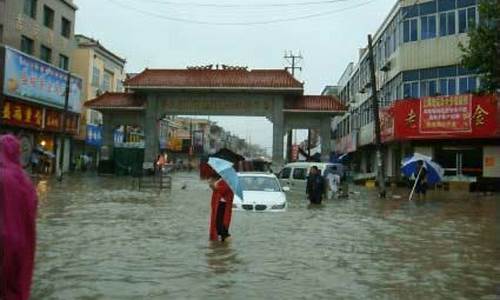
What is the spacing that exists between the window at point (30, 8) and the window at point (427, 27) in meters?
23.7

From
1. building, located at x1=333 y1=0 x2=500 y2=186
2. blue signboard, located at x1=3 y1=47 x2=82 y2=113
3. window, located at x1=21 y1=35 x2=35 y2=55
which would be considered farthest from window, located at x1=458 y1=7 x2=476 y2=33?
window, located at x1=21 y1=35 x2=35 y2=55

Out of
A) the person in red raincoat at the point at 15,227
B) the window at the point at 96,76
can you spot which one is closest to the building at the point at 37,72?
the window at the point at 96,76

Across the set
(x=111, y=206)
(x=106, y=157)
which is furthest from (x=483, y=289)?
(x=106, y=157)

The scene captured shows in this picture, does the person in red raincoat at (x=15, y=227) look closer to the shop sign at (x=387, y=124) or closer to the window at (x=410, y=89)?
the window at (x=410, y=89)

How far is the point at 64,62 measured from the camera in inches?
1863

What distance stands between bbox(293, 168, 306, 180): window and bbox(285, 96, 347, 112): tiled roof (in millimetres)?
13396

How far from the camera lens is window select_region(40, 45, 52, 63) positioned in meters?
43.2

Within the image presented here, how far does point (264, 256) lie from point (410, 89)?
31.6m

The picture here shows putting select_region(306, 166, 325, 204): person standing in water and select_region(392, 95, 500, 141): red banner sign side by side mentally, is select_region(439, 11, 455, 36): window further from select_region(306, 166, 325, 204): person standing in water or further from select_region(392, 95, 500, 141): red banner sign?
select_region(306, 166, 325, 204): person standing in water

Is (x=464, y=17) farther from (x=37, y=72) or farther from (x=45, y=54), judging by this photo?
Answer: (x=45, y=54)

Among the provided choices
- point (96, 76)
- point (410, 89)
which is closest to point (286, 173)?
point (410, 89)

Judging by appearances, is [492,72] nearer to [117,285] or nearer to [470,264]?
[470,264]

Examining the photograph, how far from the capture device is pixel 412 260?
36.3 feet

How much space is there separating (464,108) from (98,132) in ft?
135
